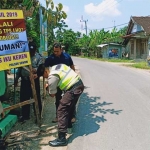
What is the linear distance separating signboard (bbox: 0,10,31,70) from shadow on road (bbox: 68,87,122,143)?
167 cm

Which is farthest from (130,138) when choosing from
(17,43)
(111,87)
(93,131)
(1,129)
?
(111,87)

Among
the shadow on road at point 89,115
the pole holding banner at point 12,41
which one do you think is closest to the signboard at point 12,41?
the pole holding banner at point 12,41

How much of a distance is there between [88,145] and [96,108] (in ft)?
8.27

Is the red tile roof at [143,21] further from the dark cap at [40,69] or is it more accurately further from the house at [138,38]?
the dark cap at [40,69]

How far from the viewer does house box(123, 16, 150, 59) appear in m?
30.2

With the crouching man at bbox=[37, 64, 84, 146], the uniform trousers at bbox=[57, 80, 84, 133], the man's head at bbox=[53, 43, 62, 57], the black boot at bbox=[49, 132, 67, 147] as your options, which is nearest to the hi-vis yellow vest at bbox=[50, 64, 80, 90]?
the crouching man at bbox=[37, 64, 84, 146]

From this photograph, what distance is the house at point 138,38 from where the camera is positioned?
30197 millimetres

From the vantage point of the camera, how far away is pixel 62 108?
14.5 feet

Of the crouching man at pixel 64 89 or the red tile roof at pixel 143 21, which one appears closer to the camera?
the crouching man at pixel 64 89

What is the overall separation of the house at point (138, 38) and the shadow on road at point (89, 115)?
23073mm

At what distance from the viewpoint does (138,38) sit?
32312mm

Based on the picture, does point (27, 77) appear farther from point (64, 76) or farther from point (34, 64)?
point (64, 76)

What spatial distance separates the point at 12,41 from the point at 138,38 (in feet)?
97.3

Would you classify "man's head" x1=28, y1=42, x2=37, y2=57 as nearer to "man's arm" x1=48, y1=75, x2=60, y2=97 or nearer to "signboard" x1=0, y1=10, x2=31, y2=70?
"signboard" x1=0, y1=10, x2=31, y2=70
